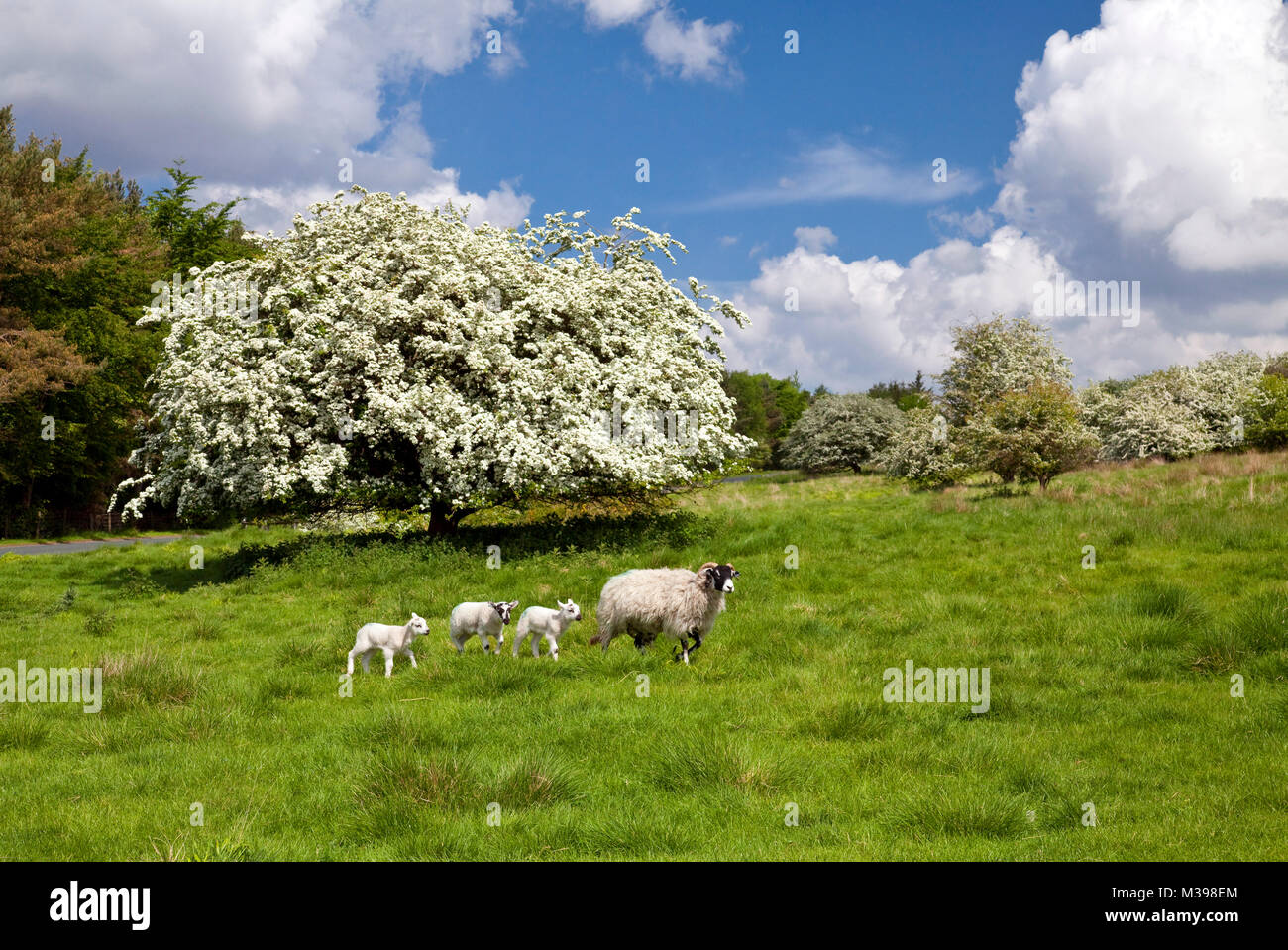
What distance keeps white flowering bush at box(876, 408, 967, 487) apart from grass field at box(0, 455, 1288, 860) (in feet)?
85.4

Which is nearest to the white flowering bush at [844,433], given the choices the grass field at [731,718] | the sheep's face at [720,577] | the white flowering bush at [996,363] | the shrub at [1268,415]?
the white flowering bush at [996,363]

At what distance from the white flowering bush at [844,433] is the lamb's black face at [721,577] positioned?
60880 mm

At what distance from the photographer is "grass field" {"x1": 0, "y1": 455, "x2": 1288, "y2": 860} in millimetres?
7105

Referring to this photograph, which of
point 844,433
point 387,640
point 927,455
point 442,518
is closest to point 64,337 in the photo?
point 442,518

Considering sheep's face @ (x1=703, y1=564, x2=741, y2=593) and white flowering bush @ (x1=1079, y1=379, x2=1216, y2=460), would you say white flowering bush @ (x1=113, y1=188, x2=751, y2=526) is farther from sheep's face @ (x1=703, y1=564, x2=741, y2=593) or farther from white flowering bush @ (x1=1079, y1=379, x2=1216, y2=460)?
white flowering bush @ (x1=1079, y1=379, x2=1216, y2=460)

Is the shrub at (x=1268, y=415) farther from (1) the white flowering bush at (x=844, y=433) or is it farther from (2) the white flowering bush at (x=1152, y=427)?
(1) the white flowering bush at (x=844, y=433)

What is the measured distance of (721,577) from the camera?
11852 millimetres

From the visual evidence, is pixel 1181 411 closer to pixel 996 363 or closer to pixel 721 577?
pixel 996 363

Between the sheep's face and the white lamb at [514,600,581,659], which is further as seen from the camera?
the white lamb at [514,600,581,659]

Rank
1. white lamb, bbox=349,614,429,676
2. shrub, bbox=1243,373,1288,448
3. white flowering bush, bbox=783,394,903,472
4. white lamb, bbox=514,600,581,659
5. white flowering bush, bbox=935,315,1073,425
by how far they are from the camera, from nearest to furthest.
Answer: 1. white lamb, bbox=349,614,429,676
2. white lamb, bbox=514,600,581,659
3. shrub, bbox=1243,373,1288,448
4. white flowering bush, bbox=935,315,1073,425
5. white flowering bush, bbox=783,394,903,472

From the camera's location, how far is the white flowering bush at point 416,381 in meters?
21.4

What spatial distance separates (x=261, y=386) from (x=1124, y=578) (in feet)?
66.0

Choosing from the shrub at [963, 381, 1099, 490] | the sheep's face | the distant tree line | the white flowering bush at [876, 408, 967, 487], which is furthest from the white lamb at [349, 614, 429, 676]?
the white flowering bush at [876, 408, 967, 487]

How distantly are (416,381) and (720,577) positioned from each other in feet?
43.9
